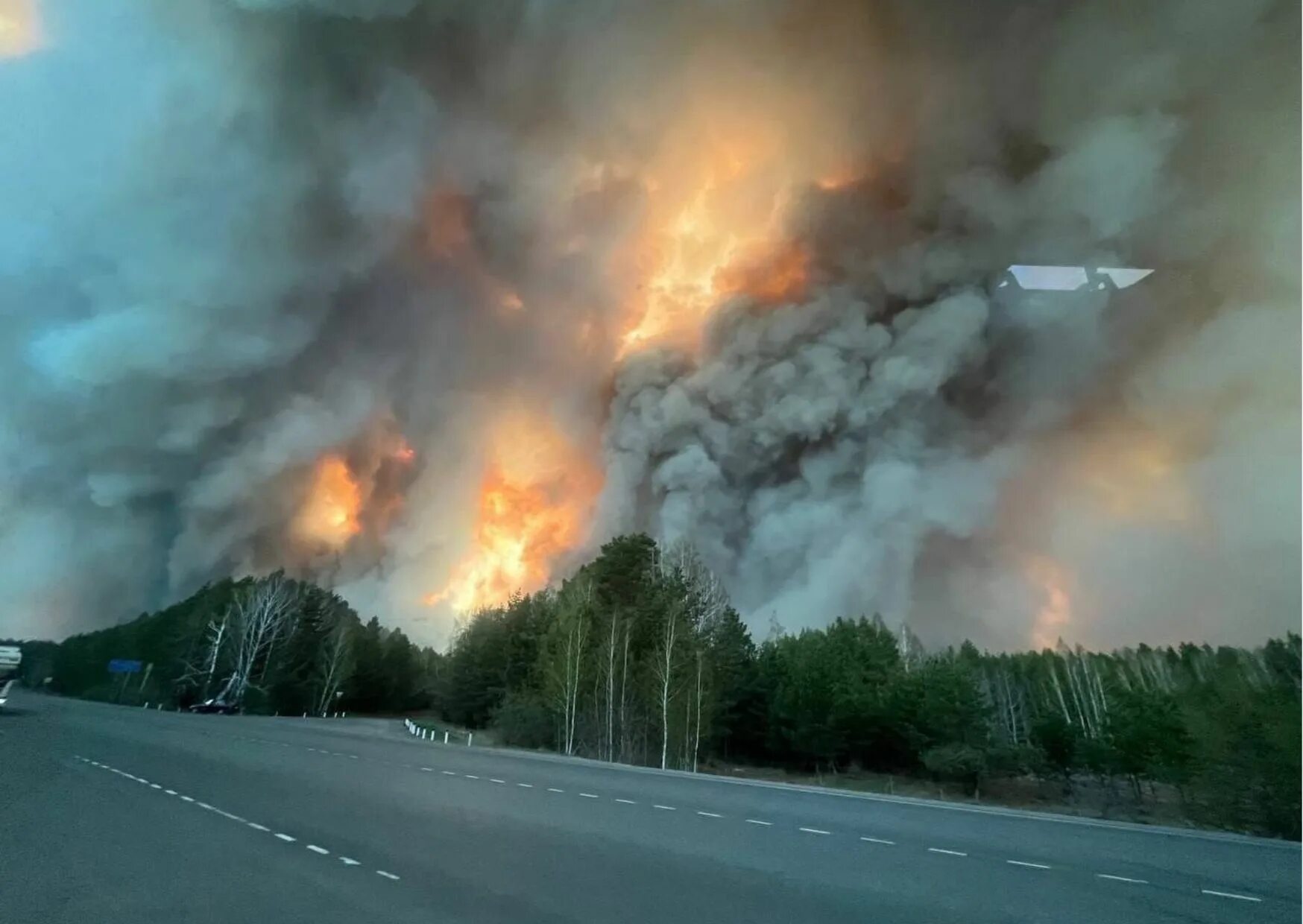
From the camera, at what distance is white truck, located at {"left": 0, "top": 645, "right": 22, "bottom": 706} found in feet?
94.8

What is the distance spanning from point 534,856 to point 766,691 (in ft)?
131

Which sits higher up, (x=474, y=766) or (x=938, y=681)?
(x=938, y=681)

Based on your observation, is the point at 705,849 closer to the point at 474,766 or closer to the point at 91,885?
the point at 91,885

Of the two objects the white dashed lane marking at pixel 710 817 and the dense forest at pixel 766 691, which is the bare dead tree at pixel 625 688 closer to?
the dense forest at pixel 766 691

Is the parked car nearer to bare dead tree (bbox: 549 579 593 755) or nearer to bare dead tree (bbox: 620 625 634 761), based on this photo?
bare dead tree (bbox: 549 579 593 755)

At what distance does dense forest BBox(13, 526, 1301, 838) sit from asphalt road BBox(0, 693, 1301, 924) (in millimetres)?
6431

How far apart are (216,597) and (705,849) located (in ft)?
247

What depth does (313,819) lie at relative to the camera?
9.47 metres

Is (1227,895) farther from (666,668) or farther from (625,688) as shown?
(625,688)

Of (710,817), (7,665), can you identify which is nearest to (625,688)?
(710,817)

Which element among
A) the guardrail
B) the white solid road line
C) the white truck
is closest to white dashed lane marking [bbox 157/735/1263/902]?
the white solid road line

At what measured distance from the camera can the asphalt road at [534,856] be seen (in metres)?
5.84

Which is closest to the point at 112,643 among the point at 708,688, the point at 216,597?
the point at 216,597

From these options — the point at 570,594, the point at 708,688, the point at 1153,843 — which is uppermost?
the point at 570,594
